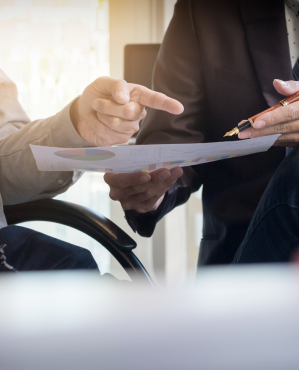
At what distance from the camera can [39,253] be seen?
1.41 ft

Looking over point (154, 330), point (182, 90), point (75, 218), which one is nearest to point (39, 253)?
point (75, 218)

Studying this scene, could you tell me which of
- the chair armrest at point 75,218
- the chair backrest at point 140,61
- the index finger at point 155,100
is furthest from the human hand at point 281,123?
the chair backrest at point 140,61

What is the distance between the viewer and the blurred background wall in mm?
1455

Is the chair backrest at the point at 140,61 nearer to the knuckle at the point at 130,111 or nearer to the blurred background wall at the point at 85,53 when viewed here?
the blurred background wall at the point at 85,53

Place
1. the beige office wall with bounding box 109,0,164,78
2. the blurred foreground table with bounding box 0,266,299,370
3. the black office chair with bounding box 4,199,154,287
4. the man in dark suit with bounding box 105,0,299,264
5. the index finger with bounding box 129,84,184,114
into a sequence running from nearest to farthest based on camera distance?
the blurred foreground table with bounding box 0,266,299,370 → the index finger with bounding box 129,84,184,114 → the black office chair with bounding box 4,199,154,287 → the man in dark suit with bounding box 105,0,299,264 → the beige office wall with bounding box 109,0,164,78

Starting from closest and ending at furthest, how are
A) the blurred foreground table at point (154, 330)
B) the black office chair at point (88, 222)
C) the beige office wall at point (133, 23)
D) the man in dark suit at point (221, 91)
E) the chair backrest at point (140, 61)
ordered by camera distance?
the blurred foreground table at point (154, 330) → the black office chair at point (88, 222) → the man in dark suit at point (221, 91) → the chair backrest at point (140, 61) → the beige office wall at point (133, 23)

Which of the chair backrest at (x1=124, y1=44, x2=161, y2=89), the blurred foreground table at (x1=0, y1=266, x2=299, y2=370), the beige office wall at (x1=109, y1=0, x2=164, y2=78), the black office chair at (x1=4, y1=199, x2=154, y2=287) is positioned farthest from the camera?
the beige office wall at (x1=109, y1=0, x2=164, y2=78)

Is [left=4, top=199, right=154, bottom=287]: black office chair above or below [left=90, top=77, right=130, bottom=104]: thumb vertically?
below

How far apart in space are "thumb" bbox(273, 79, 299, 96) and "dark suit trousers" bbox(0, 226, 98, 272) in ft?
1.08

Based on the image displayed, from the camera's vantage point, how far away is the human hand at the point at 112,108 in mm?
350

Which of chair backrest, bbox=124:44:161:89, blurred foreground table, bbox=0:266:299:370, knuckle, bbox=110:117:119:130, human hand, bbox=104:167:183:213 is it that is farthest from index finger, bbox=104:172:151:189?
chair backrest, bbox=124:44:161:89

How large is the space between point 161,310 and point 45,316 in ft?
0.23

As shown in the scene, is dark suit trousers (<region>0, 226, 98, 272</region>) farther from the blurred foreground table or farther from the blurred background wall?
the blurred background wall

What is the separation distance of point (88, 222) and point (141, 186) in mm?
96
